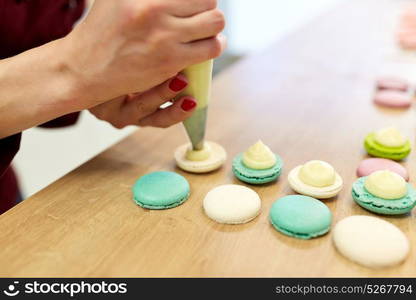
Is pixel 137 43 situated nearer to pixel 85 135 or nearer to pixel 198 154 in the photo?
pixel 198 154

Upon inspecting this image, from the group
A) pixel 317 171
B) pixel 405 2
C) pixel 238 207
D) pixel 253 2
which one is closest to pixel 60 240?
pixel 238 207

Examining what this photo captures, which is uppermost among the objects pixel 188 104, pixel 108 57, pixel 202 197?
pixel 108 57

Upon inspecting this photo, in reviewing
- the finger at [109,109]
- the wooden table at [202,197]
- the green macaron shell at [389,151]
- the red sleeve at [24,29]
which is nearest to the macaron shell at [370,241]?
the wooden table at [202,197]

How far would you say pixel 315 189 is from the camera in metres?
0.63

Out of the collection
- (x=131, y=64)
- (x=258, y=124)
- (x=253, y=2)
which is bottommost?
(x=253, y=2)

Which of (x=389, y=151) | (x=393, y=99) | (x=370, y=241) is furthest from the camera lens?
(x=393, y=99)

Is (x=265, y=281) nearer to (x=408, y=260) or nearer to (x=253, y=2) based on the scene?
(x=408, y=260)

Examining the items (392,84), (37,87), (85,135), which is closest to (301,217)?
(37,87)

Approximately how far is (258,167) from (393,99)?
482mm

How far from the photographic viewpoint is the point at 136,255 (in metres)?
0.52

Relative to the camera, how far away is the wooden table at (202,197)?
1.68 feet

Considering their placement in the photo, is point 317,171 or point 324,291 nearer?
point 324,291

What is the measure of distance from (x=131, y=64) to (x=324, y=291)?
363 mm

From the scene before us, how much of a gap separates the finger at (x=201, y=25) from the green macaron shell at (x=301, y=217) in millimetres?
252
